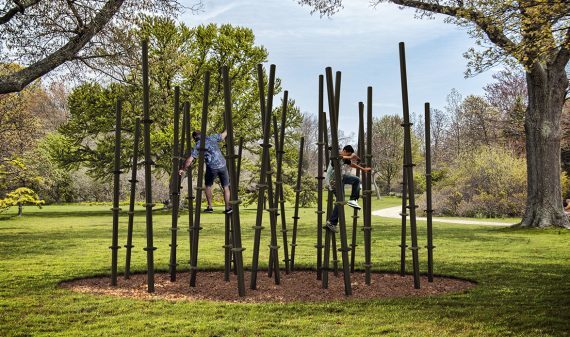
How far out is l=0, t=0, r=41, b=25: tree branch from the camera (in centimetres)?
1391

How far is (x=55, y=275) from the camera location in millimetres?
9430

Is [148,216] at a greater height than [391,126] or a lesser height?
lesser

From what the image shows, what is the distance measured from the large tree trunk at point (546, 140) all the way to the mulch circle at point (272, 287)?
12.0 m

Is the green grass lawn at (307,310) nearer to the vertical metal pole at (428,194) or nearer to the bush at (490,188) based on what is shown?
the vertical metal pole at (428,194)

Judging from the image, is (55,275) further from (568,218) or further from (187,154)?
(568,218)

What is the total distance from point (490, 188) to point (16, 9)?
2308 centimetres

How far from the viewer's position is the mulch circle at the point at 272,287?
7109mm

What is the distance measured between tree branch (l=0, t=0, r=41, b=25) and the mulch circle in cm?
821

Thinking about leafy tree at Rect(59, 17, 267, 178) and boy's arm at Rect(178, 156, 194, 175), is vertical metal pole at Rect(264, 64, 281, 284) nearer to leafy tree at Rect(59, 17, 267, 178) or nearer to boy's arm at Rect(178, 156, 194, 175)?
boy's arm at Rect(178, 156, 194, 175)

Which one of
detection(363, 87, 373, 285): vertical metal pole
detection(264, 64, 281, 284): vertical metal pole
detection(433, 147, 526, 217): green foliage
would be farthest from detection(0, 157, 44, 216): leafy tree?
detection(433, 147, 526, 217): green foliage

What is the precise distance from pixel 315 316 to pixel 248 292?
59.2 inches

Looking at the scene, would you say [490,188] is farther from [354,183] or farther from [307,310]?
[307,310]

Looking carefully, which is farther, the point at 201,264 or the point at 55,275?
the point at 201,264

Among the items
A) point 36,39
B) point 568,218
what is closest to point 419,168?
point 568,218
